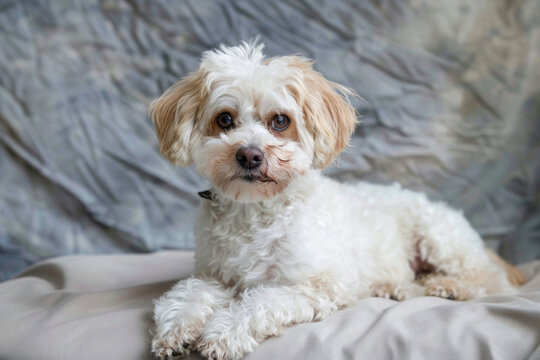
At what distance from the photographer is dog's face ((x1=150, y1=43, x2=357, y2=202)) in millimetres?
2328

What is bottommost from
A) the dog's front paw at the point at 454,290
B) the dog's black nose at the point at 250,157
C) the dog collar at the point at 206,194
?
the dog's front paw at the point at 454,290

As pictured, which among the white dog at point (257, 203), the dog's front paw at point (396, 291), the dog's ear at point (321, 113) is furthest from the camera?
the dog's front paw at point (396, 291)

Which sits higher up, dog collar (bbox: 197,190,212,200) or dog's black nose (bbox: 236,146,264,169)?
dog's black nose (bbox: 236,146,264,169)

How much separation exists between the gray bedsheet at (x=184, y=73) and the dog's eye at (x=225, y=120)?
1.79 metres

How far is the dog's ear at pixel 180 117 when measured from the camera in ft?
8.09

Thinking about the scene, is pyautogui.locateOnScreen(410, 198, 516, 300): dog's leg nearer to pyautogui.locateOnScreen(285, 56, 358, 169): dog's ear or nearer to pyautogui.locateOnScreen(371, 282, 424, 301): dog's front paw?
pyautogui.locateOnScreen(371, 282, 424, 301): dog's front paw

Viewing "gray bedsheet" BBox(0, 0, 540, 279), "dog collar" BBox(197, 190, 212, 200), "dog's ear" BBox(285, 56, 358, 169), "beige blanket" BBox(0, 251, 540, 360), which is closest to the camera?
"beige blanket" BBox(0, 251, 540, 360)

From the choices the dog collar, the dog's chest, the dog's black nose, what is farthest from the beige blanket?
the dog's black nose

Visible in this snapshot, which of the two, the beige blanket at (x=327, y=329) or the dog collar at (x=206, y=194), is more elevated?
the dog collar at (x=206, y=194)

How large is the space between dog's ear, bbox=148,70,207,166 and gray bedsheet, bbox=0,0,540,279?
1667mm

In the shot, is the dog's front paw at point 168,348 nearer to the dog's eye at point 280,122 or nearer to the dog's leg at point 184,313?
the dog's leg at point 184,313

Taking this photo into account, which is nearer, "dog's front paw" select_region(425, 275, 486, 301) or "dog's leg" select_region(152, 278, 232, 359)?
"dog's leg" select_region(152, 278, 232, 359)

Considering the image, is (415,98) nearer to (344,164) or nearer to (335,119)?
(344,164)

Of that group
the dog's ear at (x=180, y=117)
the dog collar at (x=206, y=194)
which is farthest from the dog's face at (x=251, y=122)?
the dog collar at (x=206, y=194)
